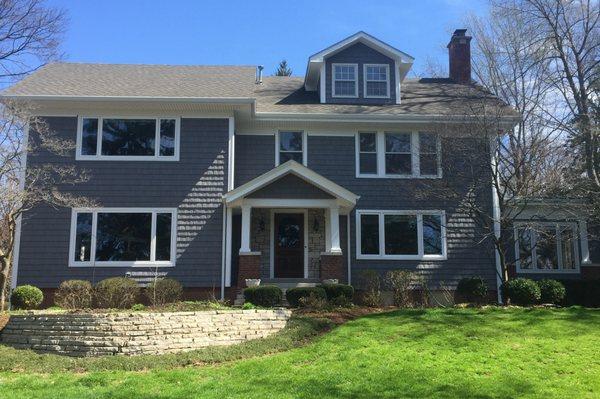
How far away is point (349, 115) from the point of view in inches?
712

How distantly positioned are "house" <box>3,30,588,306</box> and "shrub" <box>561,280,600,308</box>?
7.69 feet

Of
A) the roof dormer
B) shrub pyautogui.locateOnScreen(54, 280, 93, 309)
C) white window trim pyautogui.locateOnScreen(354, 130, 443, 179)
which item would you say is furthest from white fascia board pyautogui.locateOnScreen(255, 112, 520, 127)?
shrub pyautogui.locateOnScreen(54, 280, 93, 309)

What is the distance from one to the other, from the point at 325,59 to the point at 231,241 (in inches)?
277

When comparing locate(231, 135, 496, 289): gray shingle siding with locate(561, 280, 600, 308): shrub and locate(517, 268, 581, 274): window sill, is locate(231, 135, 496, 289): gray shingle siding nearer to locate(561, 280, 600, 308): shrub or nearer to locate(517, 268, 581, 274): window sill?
locate(517, 268, 581, 274): window sill

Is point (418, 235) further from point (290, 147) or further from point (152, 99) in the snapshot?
point (152, 99)

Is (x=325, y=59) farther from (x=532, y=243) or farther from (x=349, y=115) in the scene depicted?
(x=532, y=243)

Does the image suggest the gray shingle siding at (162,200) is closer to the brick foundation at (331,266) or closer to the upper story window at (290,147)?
the upper story window at (290,147)

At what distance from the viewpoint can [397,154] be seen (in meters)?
18.5

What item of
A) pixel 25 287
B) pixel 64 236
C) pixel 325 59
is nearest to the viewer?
pixel 25 287

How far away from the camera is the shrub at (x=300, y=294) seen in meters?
14.4

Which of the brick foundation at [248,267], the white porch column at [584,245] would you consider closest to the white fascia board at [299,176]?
the brick foundation at [248,267]

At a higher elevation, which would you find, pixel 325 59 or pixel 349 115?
pixel 325 59

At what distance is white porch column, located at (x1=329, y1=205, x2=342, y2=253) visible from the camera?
1645 cm

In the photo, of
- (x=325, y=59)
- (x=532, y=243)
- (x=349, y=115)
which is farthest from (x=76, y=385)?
(x=532, y=243)
